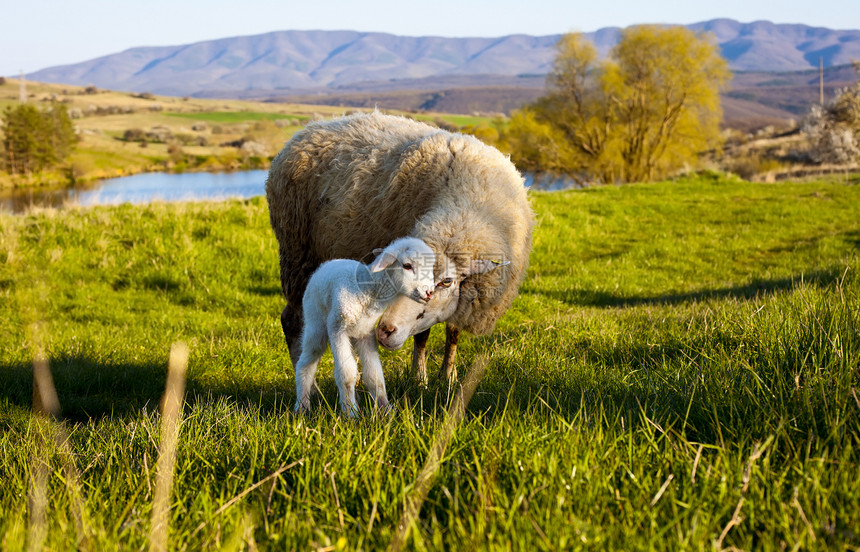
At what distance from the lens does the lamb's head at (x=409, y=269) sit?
304cm

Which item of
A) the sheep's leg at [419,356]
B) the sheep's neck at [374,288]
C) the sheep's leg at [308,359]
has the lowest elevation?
the sheep's leg at [419,356]

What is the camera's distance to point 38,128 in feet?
178

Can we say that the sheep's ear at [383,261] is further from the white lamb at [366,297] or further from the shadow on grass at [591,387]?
the shadow on grass at [591,387]

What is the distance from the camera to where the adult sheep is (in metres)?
4.04

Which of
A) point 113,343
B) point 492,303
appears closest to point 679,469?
point 492,303

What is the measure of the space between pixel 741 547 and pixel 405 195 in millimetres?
3527

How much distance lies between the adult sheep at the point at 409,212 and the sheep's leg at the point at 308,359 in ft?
1.32

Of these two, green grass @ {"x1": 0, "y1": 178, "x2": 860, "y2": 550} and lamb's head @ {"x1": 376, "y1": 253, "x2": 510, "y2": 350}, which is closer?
green grass @ {"x1": 0, "y1": 178, "x2": 860, "y2": 550}

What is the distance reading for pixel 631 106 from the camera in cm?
3356

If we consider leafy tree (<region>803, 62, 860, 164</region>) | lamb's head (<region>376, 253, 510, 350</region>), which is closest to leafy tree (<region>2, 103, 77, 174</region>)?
leafy tree (<region>803, 62, 860, 164</region>)

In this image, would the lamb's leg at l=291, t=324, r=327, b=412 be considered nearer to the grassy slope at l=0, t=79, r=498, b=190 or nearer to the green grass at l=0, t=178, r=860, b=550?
the green grass at l=0, t=178, r=860, b=550

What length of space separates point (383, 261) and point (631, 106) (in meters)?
33.8

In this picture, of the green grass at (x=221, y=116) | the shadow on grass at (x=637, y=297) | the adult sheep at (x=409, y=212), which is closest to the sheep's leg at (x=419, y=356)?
the adult sheep at (x=409, y=212)

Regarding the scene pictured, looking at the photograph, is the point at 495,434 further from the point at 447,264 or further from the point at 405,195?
the point at 405,195
